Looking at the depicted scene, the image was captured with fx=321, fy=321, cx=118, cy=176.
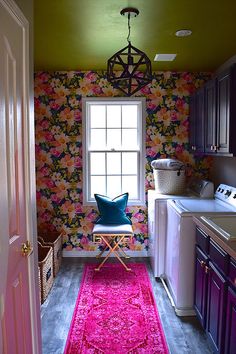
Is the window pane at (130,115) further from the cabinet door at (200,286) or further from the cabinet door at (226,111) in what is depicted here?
the cabinet door at (200,286)

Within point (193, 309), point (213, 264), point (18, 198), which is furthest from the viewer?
point (193, 309)

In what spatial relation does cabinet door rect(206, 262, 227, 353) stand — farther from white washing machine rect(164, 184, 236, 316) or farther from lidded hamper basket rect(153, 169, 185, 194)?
lidded hamper basket rect(153, 169, 185, 194)

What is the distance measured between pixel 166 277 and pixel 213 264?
1.32 meters

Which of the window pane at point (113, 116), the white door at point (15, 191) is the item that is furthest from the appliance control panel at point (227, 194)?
the white door at point (15, 191)

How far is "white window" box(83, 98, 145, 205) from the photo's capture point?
4180 millimetres

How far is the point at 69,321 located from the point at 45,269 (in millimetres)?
596

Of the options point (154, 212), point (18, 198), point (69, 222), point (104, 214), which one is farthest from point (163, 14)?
point (69, 222)

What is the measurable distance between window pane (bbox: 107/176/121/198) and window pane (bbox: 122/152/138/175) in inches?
5.7

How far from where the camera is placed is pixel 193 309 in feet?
9.16

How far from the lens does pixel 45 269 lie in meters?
3.13

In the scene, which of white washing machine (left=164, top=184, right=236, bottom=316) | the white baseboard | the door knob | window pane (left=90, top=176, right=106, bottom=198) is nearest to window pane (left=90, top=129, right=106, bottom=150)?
window pane (left=90, top=176, right=106, bottom=198)

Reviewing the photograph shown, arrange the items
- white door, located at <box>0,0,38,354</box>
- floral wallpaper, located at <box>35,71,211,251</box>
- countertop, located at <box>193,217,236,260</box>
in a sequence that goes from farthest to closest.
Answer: floral wallpaper, located at <box>35,71,211,251</box> < countertop, located at <box>193,217,236,260</box> < white door, located at <box>0,0,38,354</box>

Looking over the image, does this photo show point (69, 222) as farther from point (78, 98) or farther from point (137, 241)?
point (78, 98)

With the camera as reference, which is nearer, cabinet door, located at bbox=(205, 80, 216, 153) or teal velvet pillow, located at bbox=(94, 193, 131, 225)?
cabinet door, located at bbox=(205, 80, 216, 153)
